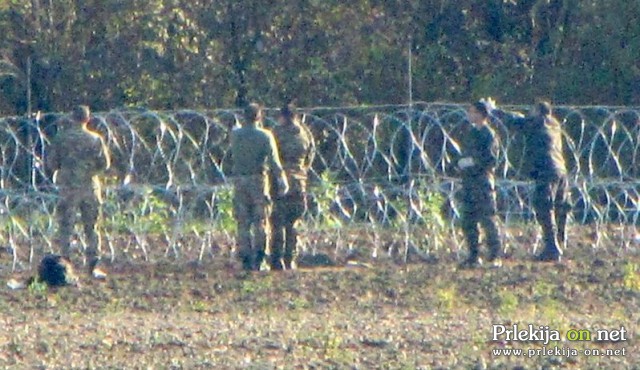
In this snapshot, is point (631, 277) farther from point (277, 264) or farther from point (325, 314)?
point (277, 264)

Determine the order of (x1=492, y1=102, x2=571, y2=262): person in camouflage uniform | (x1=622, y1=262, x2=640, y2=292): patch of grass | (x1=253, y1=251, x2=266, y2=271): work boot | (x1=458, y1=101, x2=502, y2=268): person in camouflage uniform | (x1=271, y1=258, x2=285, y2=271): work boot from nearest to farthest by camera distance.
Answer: (x1=622, y1=262, x2=640, y2=292): patch of grass
(x1=458, y1=101, x2=502, y2=268): person in camouflage uniform
(x1=253, y1=251, x2=266, y2=271): work boot
(x1=271, y1=258, x2=285, y2=271): work boot
(x1=492, y1=102, x2=571, y2=262): person in camouflage uniform

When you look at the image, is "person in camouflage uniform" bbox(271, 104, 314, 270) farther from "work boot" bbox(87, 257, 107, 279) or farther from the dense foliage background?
the dense foliage background

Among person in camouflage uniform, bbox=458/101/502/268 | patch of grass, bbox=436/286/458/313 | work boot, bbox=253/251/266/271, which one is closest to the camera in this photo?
patch of grass, bbox=436/286/458/313

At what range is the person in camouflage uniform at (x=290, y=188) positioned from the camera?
14.5m

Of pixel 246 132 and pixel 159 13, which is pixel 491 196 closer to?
pixel 246 132

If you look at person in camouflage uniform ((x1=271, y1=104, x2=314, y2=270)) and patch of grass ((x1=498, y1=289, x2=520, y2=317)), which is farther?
person in camouflage uniform ((x1=271, y1=104, x2=314, y2=270))

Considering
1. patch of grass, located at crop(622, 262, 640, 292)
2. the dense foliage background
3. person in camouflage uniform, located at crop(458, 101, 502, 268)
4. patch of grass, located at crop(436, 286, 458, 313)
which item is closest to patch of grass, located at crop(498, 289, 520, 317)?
patch of grass, located at crop(436, 286, 458, 313)

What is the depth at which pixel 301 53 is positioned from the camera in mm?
23188

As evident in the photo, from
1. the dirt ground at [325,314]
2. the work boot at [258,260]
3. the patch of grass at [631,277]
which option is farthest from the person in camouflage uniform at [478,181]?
the work boot at [258,260]

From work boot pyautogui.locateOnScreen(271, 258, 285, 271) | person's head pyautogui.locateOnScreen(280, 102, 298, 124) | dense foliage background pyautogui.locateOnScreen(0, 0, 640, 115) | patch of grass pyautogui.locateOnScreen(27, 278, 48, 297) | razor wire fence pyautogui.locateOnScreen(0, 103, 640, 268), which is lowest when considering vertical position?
patch of grass pyautogui.locateOnScreen(27, 278, 48, 297)

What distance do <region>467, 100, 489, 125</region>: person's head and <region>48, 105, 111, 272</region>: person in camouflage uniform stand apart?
3.18 meters

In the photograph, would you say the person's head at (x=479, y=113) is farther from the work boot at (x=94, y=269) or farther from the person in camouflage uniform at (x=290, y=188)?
the work boot at (x=94, y=269)

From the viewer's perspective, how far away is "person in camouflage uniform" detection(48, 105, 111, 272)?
14.3 meters

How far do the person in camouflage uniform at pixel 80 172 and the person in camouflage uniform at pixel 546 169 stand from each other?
3.78 m
